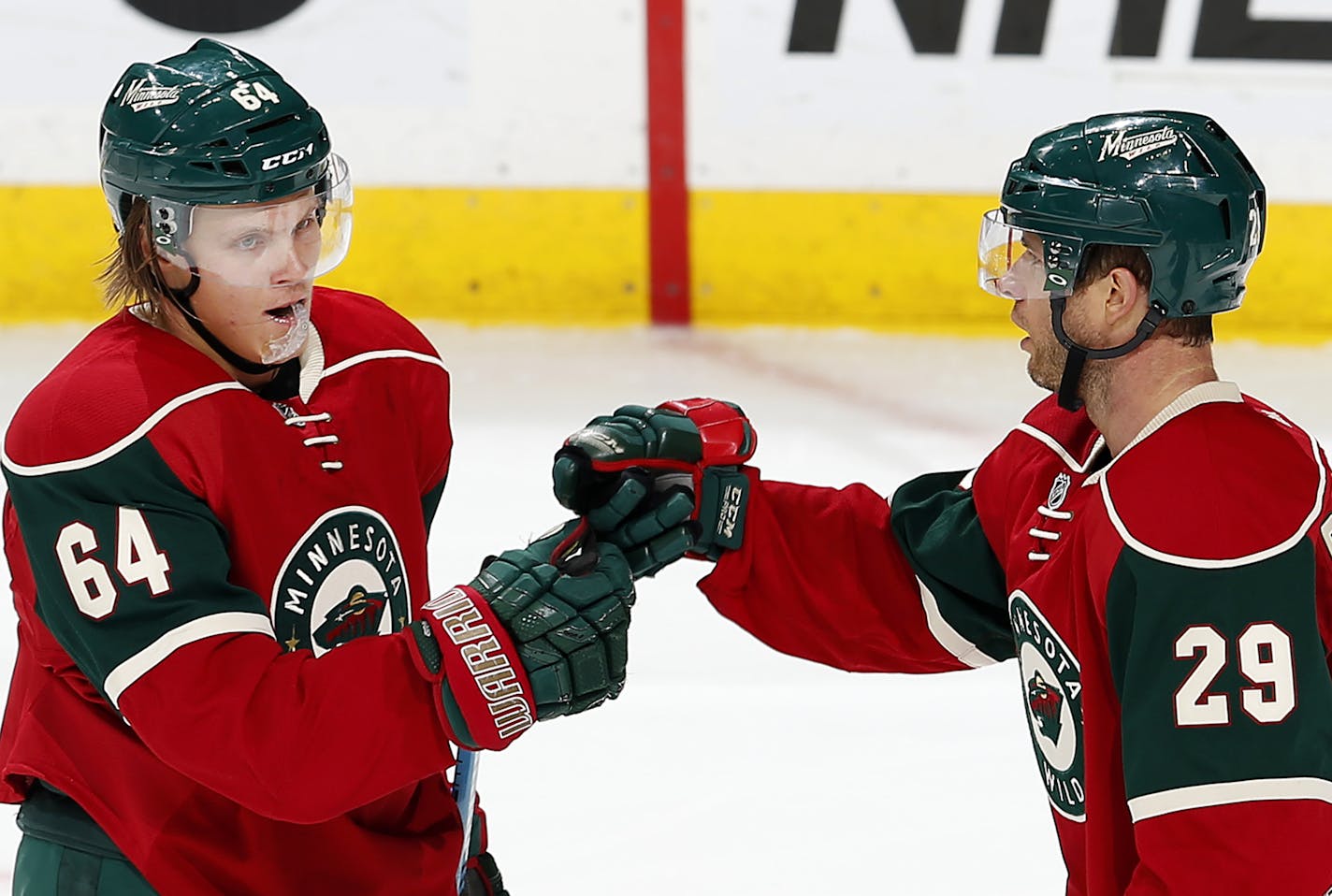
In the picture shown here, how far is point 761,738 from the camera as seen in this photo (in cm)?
313

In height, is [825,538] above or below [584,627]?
below

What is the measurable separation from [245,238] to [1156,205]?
34.2 inches

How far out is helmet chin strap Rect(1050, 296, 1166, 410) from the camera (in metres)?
1.73

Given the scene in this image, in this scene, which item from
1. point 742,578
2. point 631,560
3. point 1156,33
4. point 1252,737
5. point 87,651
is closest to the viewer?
point 1252,737

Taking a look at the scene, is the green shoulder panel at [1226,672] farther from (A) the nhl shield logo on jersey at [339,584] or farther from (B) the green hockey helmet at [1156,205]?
(A) the nhl shield logo on jersey at [339,584]

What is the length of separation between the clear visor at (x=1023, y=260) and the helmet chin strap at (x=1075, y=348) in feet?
0.07

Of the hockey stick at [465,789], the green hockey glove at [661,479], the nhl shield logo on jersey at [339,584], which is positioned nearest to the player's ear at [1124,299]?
the green hockey glove at [661,479]

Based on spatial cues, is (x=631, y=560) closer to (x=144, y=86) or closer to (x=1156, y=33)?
(x=144, y=86)

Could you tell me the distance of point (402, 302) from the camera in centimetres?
527

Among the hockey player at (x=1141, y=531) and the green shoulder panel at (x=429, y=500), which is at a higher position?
the hockey player at (x=1141, y=531)

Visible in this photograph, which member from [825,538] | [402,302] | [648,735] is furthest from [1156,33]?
[825,538]

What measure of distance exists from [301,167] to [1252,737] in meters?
1.03

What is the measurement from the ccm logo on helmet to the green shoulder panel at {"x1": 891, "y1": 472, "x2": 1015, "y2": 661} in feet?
2.68

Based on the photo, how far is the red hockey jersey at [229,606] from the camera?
1.66m
